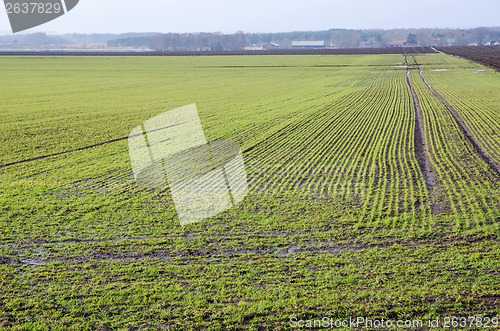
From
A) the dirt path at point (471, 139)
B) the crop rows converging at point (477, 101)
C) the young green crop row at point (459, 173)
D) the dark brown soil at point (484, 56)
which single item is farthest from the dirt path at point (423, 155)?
the dark brown soil at point (484, 56)

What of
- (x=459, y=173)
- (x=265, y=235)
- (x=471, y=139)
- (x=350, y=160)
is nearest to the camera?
(x=265, y=235)

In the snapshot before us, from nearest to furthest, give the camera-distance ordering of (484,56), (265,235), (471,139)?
(265,235) < (471,139) < (484,56)

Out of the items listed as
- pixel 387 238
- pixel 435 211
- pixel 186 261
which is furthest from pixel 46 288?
pixel 435 211

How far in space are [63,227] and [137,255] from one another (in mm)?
3175

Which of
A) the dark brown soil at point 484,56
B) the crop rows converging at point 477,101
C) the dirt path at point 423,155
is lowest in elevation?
the dark brown soil at point 484,56

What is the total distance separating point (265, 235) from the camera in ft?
40.5

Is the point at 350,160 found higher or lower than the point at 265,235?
lower

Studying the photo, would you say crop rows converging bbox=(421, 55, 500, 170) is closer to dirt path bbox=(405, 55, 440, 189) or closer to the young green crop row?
the young green crop row

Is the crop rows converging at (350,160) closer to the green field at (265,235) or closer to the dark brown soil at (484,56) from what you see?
the green field at (265,235)

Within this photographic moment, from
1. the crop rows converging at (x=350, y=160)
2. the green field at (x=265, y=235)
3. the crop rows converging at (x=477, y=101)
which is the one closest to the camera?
the green field at (x=265, y=235)

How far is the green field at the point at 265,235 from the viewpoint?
8.87m

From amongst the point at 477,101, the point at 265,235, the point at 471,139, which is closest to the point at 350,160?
the point at 471,139

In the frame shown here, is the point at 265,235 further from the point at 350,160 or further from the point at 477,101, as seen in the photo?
the point at 477,101

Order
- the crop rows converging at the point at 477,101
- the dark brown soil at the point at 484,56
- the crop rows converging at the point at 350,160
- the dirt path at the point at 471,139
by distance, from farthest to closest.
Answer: the dark brown soil at the point at 484,56, the crop rows converging at the point at 477,101, the dirt path at the point at 471,139, the crop rows converging at the point at 350,160
